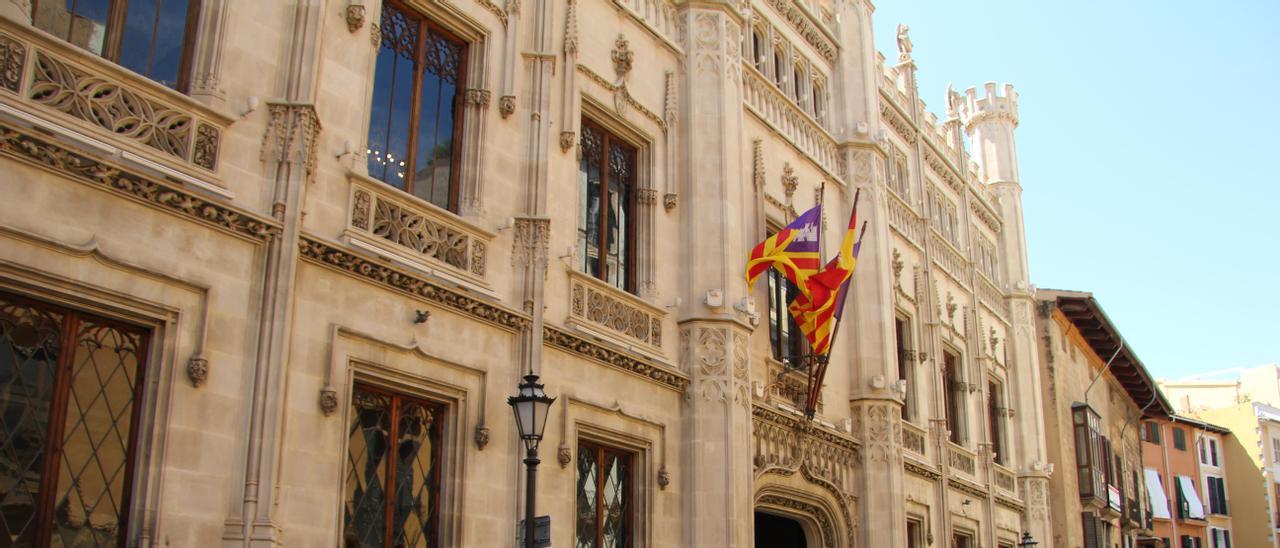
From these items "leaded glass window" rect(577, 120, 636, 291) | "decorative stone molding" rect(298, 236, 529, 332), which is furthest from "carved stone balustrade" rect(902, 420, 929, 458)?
"decorative stone molding" rect(298, 236, 529, 332)

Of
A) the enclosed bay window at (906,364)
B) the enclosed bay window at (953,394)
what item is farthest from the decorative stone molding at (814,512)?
the enclosed bay window at (953,394)

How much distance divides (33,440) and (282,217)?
289 centimetres

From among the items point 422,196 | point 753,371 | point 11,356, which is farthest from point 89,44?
point 753,371

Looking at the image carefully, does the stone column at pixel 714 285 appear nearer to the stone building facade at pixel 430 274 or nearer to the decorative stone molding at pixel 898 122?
the stone building facade at pixel 430 274

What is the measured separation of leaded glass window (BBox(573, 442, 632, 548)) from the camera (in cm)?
1512

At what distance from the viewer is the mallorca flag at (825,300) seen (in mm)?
19391

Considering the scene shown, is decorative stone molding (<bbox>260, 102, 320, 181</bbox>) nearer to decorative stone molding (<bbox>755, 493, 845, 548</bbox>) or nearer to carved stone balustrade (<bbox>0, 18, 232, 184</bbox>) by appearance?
carved stone balustrade (<bbox>0, 18, 232, 184</bbox>)

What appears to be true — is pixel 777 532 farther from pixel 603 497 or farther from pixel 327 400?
pixel 327 400

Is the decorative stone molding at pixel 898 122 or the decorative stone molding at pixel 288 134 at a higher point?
the decorative stone molding at pixel 898 122

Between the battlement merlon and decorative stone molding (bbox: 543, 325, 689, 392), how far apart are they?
22.1 metres

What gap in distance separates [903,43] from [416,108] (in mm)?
18675

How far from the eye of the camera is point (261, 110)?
1127cm

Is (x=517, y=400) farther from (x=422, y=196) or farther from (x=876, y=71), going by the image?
(x=876, y=71)

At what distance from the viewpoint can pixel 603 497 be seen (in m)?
15.5
